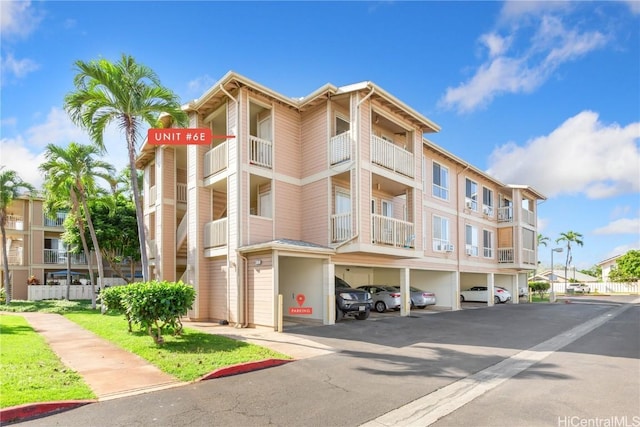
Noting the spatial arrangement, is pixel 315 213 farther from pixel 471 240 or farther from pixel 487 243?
pixel 487 243

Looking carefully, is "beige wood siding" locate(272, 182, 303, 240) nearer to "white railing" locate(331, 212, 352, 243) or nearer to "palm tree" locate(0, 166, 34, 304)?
"white railing" locate(331, 212, 352, 243)

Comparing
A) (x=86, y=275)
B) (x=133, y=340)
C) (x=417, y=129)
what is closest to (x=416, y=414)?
(x=133, y=340)

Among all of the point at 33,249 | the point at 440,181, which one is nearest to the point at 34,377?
the point at 440,181

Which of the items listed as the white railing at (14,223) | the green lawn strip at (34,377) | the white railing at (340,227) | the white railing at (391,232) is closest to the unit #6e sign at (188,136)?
the white railing at (340,227)

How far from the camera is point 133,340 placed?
10820 mm

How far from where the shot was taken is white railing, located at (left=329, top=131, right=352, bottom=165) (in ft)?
51.3

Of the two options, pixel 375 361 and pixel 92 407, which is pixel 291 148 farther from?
pixel 92 407

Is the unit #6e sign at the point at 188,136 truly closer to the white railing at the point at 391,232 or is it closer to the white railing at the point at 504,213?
the white railing at the point at 391,232

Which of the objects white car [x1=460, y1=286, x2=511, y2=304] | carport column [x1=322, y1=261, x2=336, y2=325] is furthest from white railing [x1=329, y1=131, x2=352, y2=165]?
white car [x1=460, y1=286, x2=511, y2=304]

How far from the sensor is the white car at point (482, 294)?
97.0 feet

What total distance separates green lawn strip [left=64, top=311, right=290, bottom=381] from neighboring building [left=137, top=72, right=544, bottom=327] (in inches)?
130

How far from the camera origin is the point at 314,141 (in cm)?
1709

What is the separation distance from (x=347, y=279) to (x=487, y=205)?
39.7 ft

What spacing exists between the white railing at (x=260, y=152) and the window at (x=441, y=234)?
35.7ft
